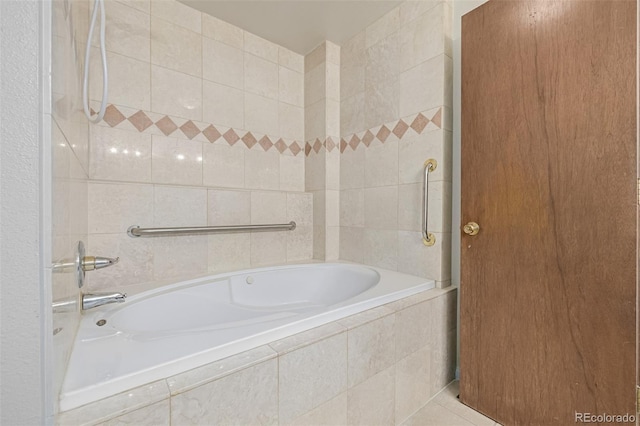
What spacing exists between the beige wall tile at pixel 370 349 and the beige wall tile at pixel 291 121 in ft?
5.15

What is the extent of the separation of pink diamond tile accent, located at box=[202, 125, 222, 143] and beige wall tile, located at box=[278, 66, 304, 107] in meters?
0.59

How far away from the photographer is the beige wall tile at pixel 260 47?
1.92m

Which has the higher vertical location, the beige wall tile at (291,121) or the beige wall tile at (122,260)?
the beige wall tile at (291,121)

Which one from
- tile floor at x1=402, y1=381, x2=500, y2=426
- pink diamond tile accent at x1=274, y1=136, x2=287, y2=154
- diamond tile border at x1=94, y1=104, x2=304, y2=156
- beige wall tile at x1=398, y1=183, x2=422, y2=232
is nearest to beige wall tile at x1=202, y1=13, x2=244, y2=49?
diamond tile border at x1=94, y1=104, x2=304, y2=156

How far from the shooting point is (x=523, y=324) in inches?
43.1

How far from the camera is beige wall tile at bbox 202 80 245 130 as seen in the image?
69.5 inches

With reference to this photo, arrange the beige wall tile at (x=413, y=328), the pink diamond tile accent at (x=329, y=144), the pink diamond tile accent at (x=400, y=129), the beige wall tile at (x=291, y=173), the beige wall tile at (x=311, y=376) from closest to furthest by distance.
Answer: the beige wall tile at (x=311, y=376) < the beige wall tile at (x=413, y=328) < the pink diamond tile accent at (x=400, y=129) < the pink diamond tile accent at (x=329, y=144) < the beige wall tile at (x=291, y=173)

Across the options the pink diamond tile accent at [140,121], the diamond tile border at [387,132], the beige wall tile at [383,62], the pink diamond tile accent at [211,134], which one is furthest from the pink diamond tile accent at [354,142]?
the pink diamond tile accent at [140,121]

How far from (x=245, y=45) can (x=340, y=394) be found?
213 centimetres

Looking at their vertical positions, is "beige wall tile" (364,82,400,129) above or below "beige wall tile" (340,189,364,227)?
above

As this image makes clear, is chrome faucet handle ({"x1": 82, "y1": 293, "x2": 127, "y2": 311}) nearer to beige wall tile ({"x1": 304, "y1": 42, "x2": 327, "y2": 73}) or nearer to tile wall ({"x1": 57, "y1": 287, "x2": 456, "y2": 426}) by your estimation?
tile wall ({"x1": 57, "y1": 287, "x2": 456, "y2": 426})

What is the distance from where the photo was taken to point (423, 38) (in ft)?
5.05

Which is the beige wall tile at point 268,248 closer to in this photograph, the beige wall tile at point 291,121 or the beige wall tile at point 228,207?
the beige wall tile at point 228,207

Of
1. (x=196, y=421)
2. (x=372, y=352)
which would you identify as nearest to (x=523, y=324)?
(x=372, y=352)
